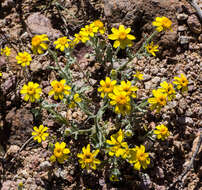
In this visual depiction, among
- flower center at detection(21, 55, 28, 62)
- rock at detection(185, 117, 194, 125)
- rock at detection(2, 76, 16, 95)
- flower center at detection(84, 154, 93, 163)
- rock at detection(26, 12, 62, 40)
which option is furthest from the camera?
rock at detection(26, 12, 62, 40)

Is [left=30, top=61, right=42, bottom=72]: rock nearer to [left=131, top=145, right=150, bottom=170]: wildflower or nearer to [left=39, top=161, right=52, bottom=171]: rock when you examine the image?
[left=39, top=161, right=52, bottom=171]: rock

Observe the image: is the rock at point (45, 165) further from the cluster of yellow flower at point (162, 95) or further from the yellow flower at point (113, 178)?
the cluster of yellow flower at point (162, 95)

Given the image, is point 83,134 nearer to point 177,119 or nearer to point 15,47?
point 177,119

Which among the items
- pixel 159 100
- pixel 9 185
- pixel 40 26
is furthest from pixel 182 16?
pixel 9 185

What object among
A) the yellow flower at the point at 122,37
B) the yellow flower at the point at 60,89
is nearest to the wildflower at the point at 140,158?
the yellow flower at the point at 60,89

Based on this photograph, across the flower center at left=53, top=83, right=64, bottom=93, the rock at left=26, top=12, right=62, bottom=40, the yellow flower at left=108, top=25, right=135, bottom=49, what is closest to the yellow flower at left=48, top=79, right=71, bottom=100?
the flower center at left=53, top=83, right=64, bottom=93

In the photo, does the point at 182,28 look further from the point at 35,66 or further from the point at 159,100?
the point at 35,66

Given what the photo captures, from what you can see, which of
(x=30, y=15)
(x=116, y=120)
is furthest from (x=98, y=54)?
(x=30, y=15)
